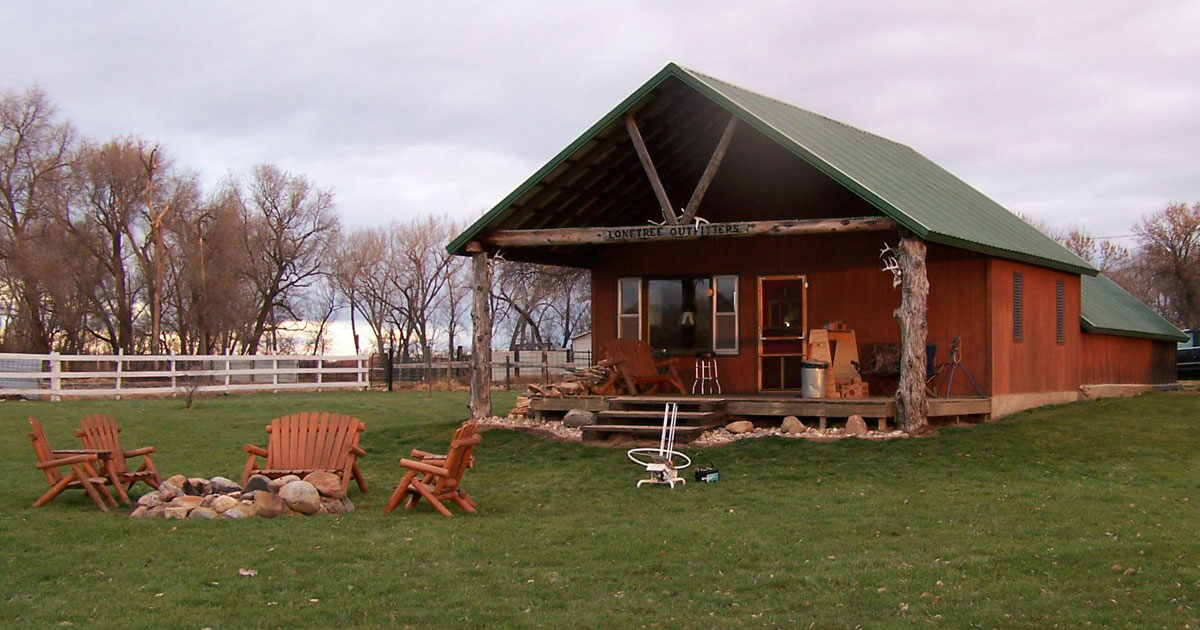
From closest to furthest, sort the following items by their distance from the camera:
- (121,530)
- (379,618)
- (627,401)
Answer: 1. (379,618)
2. (121,530)
3. (627,401)

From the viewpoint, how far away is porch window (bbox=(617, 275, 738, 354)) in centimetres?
1856

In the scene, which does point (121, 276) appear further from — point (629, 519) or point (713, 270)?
point (629, 519)

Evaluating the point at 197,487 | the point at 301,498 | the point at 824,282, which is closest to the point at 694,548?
the point at 301,498

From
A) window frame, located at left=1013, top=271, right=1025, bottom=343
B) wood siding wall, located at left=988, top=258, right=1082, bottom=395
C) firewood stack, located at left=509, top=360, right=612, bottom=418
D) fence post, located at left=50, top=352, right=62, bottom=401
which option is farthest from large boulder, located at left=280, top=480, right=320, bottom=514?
fence post, located at left=50, top=352, right=62, bottom=401

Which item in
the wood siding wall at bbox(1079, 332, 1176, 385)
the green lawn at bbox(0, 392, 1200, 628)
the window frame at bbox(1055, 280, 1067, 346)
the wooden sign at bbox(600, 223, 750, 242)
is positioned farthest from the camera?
the wood siding wall at bbox(1079, 332, 1176, 385)

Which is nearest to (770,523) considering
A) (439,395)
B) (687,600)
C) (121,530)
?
(687,600)

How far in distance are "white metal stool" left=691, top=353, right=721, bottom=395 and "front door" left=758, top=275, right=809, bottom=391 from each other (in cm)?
72

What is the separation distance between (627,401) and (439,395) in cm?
1262

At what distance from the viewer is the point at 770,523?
967 cm

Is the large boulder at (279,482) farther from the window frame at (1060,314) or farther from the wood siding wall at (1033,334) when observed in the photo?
the window frame at (1060,314)

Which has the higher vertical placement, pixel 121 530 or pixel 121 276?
pixel 121 276

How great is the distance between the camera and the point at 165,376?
3034cm

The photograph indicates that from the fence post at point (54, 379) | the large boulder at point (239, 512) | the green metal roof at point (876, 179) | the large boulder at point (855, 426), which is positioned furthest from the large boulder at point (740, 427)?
the fence post at point (54, 379)

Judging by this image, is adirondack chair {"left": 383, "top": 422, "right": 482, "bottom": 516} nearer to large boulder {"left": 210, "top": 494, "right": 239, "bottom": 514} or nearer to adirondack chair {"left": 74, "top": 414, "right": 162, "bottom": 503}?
large boulder {"left": 210, "top": 494, "right": 239, "bottom": 514}
